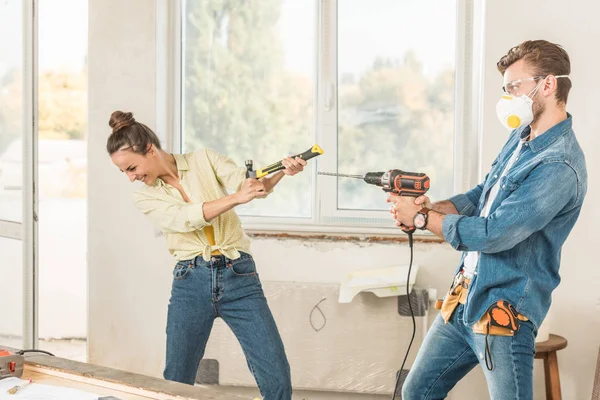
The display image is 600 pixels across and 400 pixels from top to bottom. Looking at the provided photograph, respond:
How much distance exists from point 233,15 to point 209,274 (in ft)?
5.41

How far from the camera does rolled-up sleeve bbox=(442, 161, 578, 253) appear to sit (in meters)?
1.80

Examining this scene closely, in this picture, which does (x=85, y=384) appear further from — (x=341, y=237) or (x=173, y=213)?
(x=341, y=237)

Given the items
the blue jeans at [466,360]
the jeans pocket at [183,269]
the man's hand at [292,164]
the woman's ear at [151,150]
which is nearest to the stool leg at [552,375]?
the blue jeans at [466,360]

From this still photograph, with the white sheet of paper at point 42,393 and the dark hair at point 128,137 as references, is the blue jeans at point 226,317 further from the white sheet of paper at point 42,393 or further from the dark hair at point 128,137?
the white sheet of paper at point 42,393

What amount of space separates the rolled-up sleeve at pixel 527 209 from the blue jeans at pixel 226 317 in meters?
0.92

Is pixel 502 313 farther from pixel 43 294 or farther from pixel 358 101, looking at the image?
pixel 43 294

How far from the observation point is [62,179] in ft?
19.0

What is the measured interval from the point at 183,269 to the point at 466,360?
1.02m

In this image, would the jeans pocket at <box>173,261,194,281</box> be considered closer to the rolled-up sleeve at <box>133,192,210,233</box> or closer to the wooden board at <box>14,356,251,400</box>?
the rolled-up sleeve at <box>133,192,210,233</box>

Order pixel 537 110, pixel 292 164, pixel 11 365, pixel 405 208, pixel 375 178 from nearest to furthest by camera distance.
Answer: pixel 11 365 → pixel 537 110 → pixel 405 208 → pixel 375 178 → pixel 292 164

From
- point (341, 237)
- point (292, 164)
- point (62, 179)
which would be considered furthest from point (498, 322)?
point (62, 179)

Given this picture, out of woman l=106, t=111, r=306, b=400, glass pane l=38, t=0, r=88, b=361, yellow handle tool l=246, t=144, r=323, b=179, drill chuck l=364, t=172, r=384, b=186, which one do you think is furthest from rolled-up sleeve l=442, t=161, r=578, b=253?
glass pane l=38, t=0, r=88, b=361

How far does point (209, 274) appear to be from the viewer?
2.51 metres

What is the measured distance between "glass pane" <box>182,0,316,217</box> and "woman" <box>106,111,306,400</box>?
3.52ft
